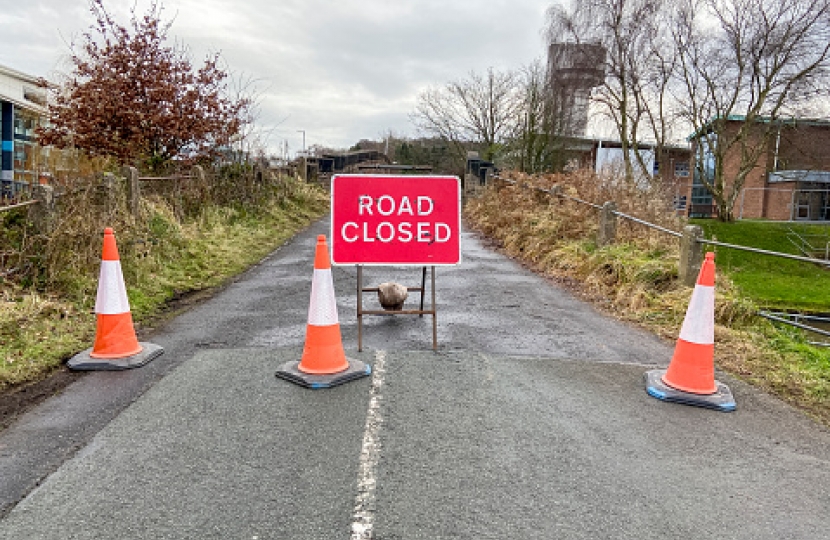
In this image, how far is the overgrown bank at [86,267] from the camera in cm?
529

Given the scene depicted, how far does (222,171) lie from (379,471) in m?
13.2

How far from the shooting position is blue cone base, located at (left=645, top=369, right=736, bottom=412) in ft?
14.4

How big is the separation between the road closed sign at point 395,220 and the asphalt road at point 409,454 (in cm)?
87

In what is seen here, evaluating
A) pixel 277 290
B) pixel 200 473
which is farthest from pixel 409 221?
pixel 277 290

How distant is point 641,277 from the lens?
8047 millimetres

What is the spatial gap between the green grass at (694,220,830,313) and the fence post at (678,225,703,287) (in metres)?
11.6

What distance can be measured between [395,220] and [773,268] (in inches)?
1113

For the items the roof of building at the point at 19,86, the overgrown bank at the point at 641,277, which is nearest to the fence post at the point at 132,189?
the overgrown bank at the point at 641,277

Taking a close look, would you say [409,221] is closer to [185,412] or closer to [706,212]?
[185,412]

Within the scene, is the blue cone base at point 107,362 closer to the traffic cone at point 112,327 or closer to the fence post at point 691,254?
the traffic cone at point 112,327

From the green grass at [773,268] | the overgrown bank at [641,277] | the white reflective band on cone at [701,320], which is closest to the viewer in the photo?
the white reflective band on cone at [701,320]

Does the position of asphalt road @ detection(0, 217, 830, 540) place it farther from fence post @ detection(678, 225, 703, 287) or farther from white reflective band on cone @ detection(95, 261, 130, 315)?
fence post @ detection(678, 225, 703, 287)

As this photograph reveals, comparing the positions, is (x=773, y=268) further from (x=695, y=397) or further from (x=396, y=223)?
(x=396, y=223)

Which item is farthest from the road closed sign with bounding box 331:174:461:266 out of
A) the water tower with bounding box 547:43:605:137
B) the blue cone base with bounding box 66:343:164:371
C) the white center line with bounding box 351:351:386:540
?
the water tower with bounding box 547:43:605:137
